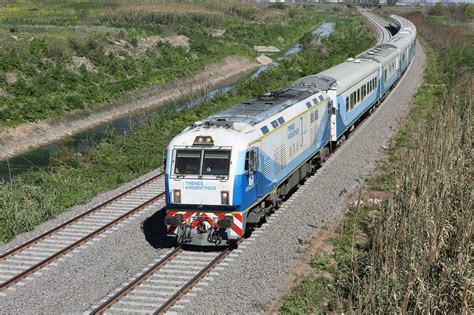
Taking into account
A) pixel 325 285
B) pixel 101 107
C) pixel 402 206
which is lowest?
pixel 101 107

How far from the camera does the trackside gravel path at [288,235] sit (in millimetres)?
15852

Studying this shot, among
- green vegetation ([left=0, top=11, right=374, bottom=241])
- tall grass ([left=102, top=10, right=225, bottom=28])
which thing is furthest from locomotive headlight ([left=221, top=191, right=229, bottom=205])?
tall grass ([left=102, top=10, right=225, bottom=28])

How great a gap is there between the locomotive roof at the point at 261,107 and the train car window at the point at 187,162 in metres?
1.41

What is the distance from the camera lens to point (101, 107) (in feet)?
153

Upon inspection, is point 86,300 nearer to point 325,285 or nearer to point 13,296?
point 13,296

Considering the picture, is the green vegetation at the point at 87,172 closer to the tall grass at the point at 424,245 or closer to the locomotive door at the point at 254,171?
the locomotive door at the point at 254,171

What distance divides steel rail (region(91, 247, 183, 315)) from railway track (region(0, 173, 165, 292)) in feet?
11.4

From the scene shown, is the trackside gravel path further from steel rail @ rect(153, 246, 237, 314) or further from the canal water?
the canal water

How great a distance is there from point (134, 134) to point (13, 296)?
1945 cm

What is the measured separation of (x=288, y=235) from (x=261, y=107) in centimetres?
498

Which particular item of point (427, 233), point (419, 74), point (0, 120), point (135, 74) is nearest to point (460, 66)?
point (419, 74)

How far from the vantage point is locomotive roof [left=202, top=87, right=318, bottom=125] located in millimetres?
19844

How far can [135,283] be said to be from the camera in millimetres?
16719

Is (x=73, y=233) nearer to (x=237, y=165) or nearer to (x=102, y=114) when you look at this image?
(x=237, y=165)
